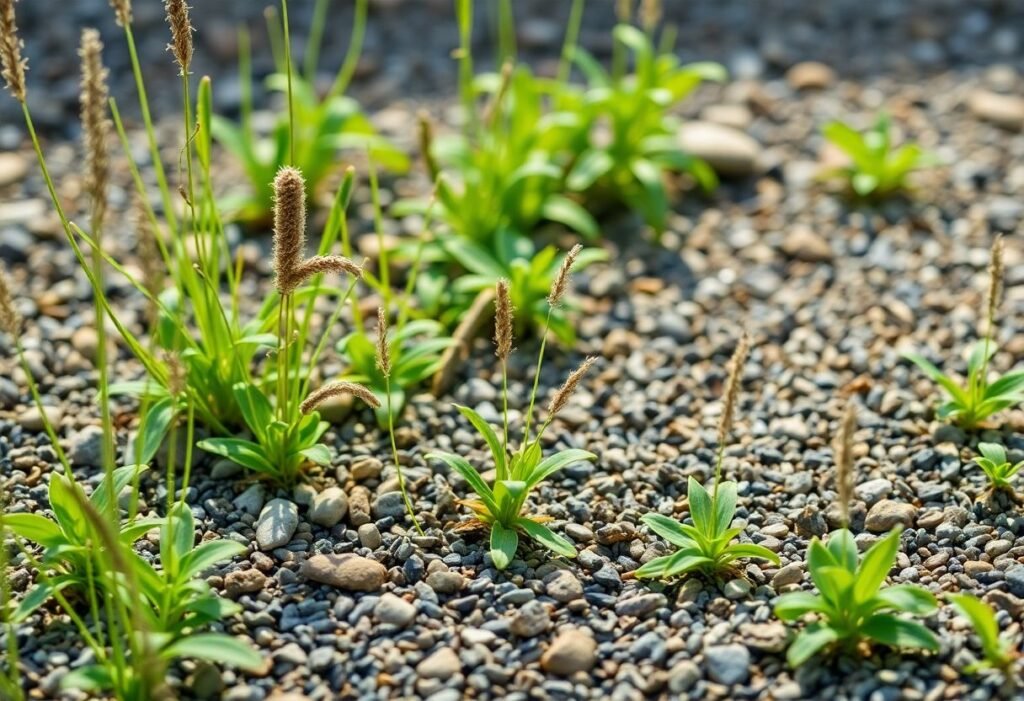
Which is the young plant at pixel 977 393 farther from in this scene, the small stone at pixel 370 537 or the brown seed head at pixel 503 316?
the small stone at pixel 370 537

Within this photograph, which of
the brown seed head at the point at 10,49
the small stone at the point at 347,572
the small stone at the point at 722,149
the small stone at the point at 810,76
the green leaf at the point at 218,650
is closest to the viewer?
the brown seed head at the point at 10,49

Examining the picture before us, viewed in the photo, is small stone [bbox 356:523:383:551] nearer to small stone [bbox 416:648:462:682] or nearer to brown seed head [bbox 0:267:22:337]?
small stone [bbox 416:648:462:682]

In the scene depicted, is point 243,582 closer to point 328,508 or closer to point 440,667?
point 328,508

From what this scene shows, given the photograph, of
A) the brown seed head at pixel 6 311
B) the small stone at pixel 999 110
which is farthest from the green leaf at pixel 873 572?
the small stone at pixel 999 110

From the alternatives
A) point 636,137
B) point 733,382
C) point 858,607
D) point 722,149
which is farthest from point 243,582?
point 722,149

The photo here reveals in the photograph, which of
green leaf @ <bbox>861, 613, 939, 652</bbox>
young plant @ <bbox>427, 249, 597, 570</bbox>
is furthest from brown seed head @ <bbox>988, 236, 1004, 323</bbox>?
young plant @ <bbox>427, 249, 597, 570</bbox>

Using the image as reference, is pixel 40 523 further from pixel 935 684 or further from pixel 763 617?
pixel 935 684
